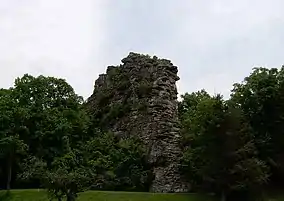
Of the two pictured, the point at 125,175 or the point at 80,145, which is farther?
the point at 80,145

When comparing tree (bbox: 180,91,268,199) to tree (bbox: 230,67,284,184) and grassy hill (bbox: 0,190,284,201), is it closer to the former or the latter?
grassy hill (bbox: 0,190,284,201)

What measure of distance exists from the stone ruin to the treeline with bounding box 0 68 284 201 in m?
1.07

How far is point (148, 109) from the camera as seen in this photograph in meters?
53.3

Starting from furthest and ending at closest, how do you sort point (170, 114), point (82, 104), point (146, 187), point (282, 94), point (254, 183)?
point (82, 104) < point (170, 114) < point (146, 187) < point (282, 94) < point (254, 183)

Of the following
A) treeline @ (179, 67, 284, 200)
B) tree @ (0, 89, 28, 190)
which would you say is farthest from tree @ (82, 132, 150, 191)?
tree @ (0, 89, 28, 190)

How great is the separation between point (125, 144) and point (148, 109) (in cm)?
442

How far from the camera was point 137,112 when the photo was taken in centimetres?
5503

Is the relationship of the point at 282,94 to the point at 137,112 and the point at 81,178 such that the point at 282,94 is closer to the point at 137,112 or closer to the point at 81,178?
the point at 137,112

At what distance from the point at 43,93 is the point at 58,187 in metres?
23.8

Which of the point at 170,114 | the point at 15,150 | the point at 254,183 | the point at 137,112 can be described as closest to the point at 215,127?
the point at 254,183

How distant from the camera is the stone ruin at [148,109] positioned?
49.1 metres

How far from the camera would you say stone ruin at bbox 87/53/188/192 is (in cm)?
4909

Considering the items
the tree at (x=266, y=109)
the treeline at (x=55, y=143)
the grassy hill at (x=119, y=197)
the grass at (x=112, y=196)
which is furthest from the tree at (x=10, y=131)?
the tree at (x=266, y=109)

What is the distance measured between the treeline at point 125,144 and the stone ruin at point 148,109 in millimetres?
1068
